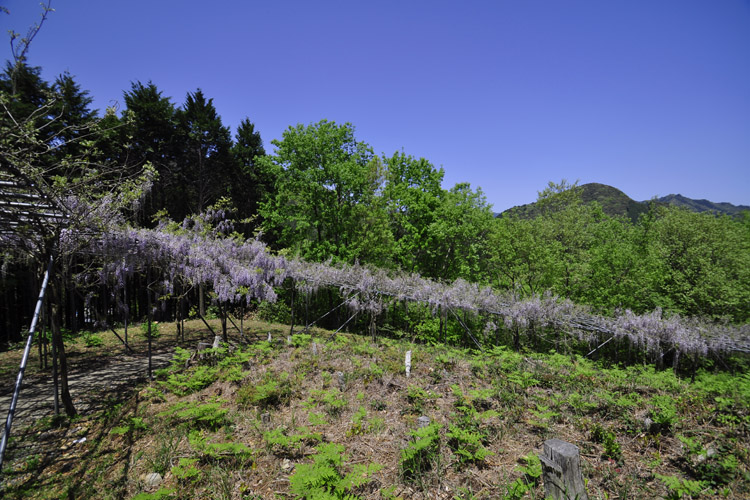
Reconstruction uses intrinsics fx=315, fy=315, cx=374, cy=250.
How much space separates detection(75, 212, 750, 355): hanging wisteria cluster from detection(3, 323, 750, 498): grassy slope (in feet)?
11.5

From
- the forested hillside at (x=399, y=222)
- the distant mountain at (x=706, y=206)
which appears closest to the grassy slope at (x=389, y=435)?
the forested hillside at (x=399, y=222)

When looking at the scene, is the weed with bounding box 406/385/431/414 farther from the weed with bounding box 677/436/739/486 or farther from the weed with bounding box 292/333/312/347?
the weed with bounding box 292/333/312/347

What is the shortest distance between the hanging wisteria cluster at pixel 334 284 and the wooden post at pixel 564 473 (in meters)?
8.35

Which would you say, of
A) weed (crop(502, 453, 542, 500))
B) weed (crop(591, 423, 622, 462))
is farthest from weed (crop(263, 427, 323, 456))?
weed (crop(591, 423, 622, 462))

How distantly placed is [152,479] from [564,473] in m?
4.32

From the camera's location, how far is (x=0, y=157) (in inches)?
103

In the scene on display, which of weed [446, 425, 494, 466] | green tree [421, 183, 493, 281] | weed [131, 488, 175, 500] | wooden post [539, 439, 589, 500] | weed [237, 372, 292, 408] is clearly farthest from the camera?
green tree [421, 183, 493, 281]

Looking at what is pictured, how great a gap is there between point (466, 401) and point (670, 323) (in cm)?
1124

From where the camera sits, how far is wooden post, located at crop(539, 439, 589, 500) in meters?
2.61

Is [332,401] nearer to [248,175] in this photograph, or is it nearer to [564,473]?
[564,473]

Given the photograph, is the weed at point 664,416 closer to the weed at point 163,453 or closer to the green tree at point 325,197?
the weed at point 163,453

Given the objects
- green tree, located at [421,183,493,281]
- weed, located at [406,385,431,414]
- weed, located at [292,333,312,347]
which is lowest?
weed, located at [406,385,431,414]

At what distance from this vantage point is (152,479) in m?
3.62

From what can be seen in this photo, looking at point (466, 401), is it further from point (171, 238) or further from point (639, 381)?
point (171, 238)
